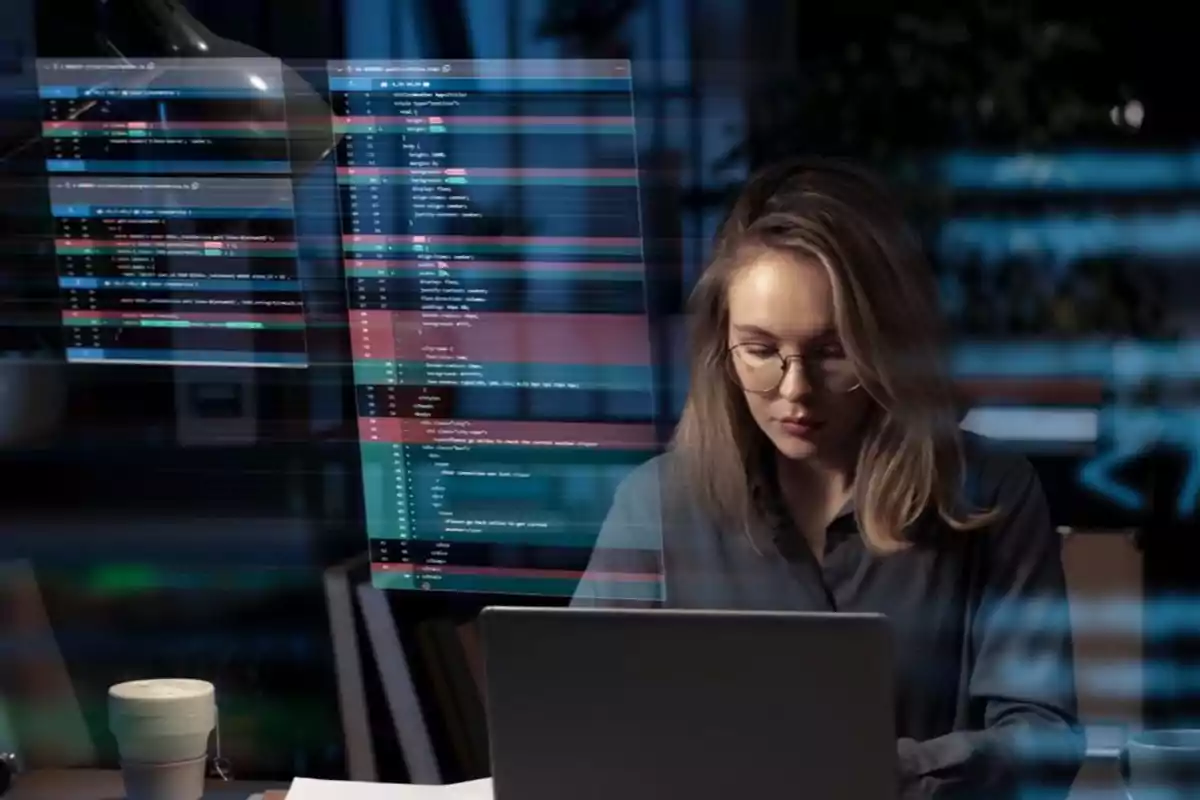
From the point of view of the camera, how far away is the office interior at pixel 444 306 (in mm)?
1979

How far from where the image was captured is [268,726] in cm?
227

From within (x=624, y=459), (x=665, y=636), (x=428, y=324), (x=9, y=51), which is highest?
(x=9, y=51)

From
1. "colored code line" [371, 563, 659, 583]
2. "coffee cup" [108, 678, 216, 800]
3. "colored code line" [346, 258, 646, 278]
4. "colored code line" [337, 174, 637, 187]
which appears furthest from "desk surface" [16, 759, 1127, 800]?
"colored code line" [337, 174, 637, 187]

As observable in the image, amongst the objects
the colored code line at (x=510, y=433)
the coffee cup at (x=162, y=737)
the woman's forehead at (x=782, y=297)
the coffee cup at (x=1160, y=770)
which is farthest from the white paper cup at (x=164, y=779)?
the coffee cup at (x=1160, y=770)

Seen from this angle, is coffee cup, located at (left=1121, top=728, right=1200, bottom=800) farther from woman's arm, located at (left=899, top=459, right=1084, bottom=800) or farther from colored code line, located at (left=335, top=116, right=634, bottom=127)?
colored code line, located at (left=335, top=116, right=634, bottom=127)

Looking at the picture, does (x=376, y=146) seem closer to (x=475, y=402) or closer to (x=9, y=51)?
(x=475, y=402)

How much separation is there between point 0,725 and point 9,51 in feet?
3.39

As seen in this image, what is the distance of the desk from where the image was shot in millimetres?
2082

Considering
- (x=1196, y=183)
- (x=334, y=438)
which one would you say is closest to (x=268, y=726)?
(x=334, y=438)

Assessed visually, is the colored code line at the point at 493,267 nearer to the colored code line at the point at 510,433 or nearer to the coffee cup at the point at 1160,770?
the colored code line at the point at 510,433

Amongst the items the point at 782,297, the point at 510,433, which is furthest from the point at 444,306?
the point at 782,297

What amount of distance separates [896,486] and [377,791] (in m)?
0.81

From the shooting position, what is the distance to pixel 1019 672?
2031 mm

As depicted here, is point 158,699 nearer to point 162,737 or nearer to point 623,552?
point 162,737
